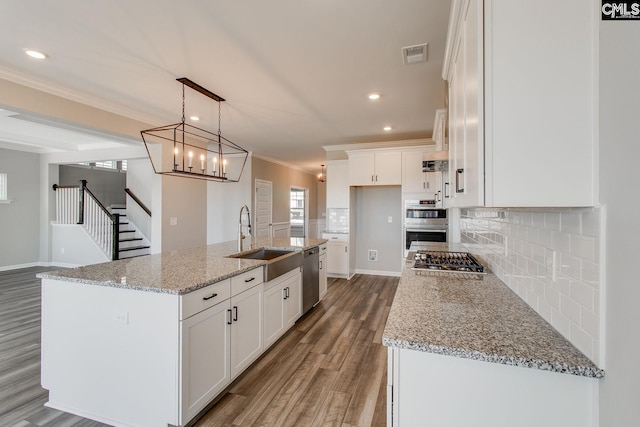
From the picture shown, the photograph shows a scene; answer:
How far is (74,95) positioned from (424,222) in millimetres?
4954

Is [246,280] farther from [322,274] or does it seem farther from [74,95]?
[74,95]

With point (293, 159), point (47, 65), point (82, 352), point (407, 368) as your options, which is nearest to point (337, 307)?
point (82, 352)

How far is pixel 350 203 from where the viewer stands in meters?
5.73

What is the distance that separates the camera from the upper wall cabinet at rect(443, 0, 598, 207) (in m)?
0.88

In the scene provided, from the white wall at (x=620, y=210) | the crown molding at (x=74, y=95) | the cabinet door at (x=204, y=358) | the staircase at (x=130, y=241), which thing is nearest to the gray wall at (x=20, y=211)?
the staircase at (x=130, y=241)

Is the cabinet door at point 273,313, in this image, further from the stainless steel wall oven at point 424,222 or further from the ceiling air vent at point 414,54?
the stainless steel wall oven at point 424,222

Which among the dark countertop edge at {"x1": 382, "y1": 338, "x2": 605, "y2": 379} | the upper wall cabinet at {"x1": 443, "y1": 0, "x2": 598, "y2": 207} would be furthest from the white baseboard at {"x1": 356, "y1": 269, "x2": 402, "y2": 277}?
the upper wall cabinet at {"x1": 443, "y1": 0, "x2": 598, "y2": 207}

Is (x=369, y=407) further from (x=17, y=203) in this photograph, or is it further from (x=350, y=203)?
(x=17, y=203)

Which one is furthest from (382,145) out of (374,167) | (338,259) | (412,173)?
(338,259)

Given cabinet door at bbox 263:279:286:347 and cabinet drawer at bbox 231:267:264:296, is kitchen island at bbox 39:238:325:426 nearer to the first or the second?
cabinet drawer at bbox 231:267:264:296

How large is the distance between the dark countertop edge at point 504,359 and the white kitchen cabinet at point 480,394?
56mm

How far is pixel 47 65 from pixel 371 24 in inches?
114

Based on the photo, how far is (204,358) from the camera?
1906 millimetres

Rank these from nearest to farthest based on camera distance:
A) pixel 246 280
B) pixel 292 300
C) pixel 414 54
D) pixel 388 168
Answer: pixel 246 280, pixel 414 54, pixel 292 300, pixel 388 168
